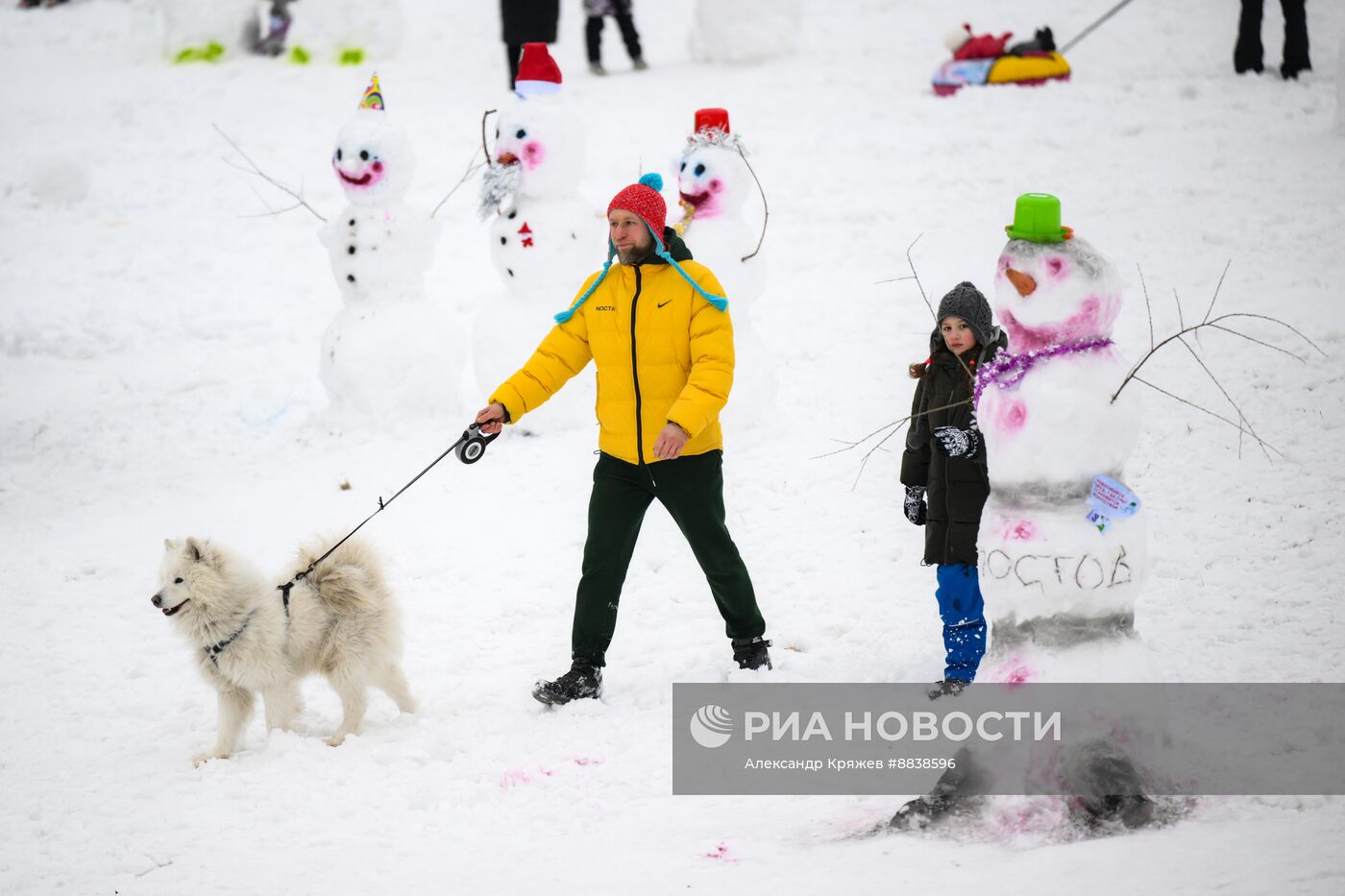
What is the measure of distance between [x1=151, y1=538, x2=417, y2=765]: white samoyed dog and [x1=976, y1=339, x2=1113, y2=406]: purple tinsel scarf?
2218 mm

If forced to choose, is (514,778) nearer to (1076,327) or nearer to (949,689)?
(949,689)

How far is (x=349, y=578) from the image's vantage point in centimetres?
431

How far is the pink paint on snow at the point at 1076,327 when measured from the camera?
3357 millimetres

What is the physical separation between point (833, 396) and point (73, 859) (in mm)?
4753

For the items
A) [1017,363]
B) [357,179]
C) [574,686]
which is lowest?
[574,686]

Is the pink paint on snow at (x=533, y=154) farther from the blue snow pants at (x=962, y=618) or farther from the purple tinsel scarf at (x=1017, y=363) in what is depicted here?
the purple tinsel scarf at (x=1017, y=363)

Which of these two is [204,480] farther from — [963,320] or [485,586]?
[963,320]

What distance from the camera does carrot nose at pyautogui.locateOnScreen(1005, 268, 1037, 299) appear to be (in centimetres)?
338

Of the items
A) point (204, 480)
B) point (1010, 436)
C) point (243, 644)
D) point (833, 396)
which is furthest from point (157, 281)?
point (1010, 436)

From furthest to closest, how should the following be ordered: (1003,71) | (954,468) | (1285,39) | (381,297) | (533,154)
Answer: (1003,71) → (1285,39) → (381,297) → (533,154) → (954,468)

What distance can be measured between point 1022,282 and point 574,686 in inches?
83.7

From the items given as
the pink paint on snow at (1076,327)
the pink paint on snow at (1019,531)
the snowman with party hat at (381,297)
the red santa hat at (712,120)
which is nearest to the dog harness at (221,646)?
the pink paint on snow at (1019,531)

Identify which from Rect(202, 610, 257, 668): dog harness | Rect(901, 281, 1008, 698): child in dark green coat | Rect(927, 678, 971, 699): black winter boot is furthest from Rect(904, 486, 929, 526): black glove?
Rect(202, 610, 257, 668): dog harness

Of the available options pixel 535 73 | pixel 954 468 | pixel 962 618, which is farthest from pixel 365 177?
pixel 962 618
